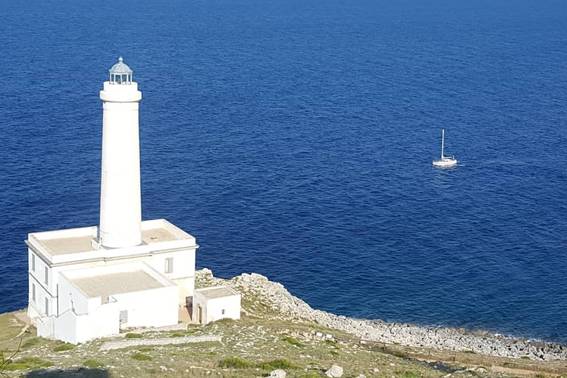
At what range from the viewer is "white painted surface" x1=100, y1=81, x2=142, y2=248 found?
Answer: 48031 millimetres

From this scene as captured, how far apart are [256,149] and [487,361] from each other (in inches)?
2510

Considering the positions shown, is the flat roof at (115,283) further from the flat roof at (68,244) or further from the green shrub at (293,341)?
the green shrub at (293,341)

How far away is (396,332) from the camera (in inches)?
2518

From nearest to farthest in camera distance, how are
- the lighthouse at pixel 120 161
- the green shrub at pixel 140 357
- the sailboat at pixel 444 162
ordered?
the green shrub at pixel 140 357
the lighthouse at pixel 120 161
the sailboat at pixel 444 162

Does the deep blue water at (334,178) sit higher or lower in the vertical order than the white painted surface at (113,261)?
lower

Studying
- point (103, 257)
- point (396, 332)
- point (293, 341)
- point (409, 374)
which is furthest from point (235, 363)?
point (396, 332)

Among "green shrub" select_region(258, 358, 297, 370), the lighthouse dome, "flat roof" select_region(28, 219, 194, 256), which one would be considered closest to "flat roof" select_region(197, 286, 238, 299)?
"flat roof" select_region(28, 219, 194, 256)

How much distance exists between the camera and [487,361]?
5191 centimetres

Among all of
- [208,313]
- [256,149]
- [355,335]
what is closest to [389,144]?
[256,149]

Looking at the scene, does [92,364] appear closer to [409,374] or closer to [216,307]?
[409,374]

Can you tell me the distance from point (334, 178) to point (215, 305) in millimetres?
51745

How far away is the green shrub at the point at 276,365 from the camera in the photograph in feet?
127

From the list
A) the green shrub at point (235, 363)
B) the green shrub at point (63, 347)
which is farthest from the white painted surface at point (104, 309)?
the green shrub at point (235, 363)

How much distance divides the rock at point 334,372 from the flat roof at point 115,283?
42.8 ft
